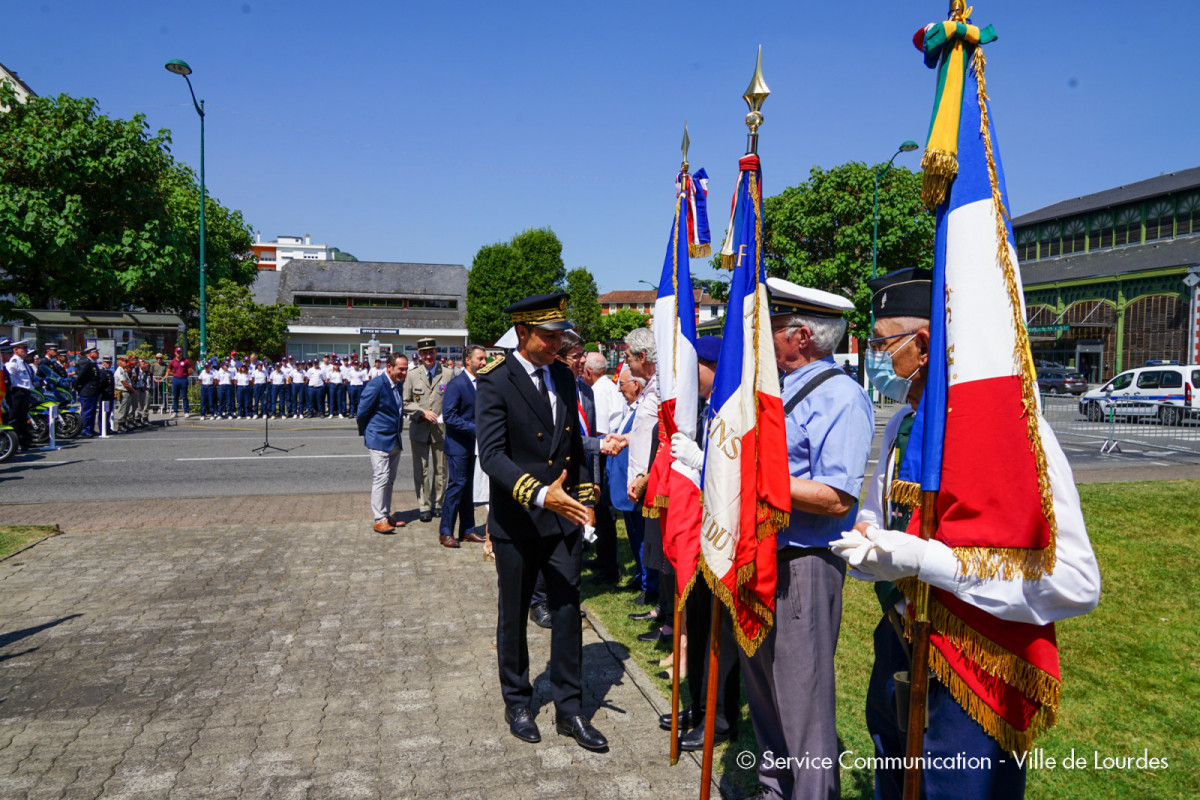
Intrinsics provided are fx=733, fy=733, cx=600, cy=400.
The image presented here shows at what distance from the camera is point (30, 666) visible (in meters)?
4.86

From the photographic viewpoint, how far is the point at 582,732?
3.89m

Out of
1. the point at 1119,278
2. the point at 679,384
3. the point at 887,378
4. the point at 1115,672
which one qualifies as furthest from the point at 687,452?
the point at 1119,278

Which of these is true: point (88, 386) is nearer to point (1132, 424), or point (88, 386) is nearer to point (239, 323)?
point (239, 323)

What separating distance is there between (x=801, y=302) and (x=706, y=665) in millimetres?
2327

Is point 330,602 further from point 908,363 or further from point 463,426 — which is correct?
point 908,363

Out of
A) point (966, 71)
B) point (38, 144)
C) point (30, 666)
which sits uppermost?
point (38, 144)

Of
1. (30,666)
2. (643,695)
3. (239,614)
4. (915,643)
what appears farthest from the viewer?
(239,614)

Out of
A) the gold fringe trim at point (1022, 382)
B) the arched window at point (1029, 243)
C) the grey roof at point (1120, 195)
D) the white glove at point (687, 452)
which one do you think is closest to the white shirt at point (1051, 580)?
the gold fringe trim at point (1022, 382)

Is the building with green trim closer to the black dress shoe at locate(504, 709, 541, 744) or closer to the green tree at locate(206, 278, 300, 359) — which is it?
the green tree at locate(206, 278, 300, 359)

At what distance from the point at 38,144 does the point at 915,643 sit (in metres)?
33.2

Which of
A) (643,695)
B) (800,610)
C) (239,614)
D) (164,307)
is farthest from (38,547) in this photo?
(164,307)

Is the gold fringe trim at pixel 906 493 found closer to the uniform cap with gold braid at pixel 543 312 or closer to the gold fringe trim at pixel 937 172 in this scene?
the gold fringe trim at pixel 937 172

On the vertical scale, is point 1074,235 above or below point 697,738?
above

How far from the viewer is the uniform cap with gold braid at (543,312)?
13.5ft
